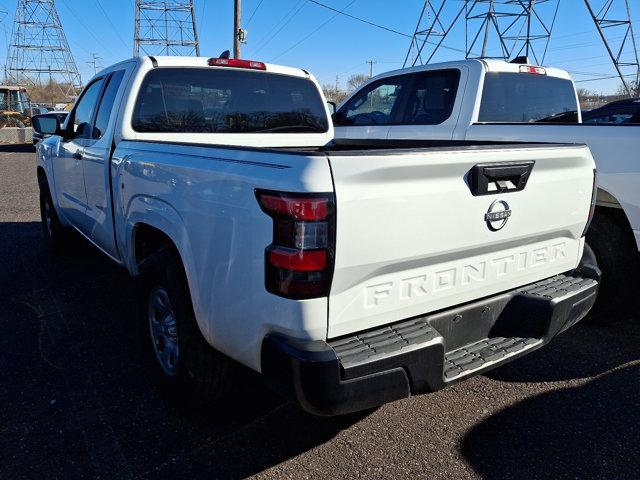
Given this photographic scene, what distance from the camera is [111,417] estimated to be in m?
2.84

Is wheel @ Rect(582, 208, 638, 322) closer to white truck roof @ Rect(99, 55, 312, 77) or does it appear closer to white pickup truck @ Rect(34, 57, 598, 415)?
white pickup truck @ Rect(34, 57, 598, 415)

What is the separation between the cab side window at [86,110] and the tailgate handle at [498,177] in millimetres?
3134

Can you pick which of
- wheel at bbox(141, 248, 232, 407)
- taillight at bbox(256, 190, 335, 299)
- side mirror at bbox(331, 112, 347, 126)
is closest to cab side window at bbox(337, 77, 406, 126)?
side mirror at bbox(331, 112, 347, 126)

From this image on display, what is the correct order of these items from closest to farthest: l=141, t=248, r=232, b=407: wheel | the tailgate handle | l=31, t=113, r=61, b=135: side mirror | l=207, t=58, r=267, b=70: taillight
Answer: the tailgate handle < l=141, t=248, r=232, b=407: wheel < l=207, t=58, r=267, b=70: taillight < l=31, t=113, r=61, b=135: side mirror

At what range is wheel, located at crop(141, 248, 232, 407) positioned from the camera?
2602 mm

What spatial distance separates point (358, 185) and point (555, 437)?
1805 mm

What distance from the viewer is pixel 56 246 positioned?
19.4 ft

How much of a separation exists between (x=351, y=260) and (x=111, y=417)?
5.69 ft

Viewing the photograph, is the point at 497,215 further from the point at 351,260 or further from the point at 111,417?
the point at 111,417

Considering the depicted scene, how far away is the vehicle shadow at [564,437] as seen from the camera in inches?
97.9

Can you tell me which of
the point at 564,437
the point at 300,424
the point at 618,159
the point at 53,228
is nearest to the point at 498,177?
the point at 564,437

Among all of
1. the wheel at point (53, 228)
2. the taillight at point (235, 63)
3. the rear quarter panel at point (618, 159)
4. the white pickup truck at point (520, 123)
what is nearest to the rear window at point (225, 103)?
the taillight at point (235, 63)

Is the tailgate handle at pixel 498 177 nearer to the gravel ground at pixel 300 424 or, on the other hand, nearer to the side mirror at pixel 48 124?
the gravel ground at pixel 300 424

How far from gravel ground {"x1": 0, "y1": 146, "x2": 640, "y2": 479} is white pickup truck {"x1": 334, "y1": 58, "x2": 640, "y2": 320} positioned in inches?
26.2
